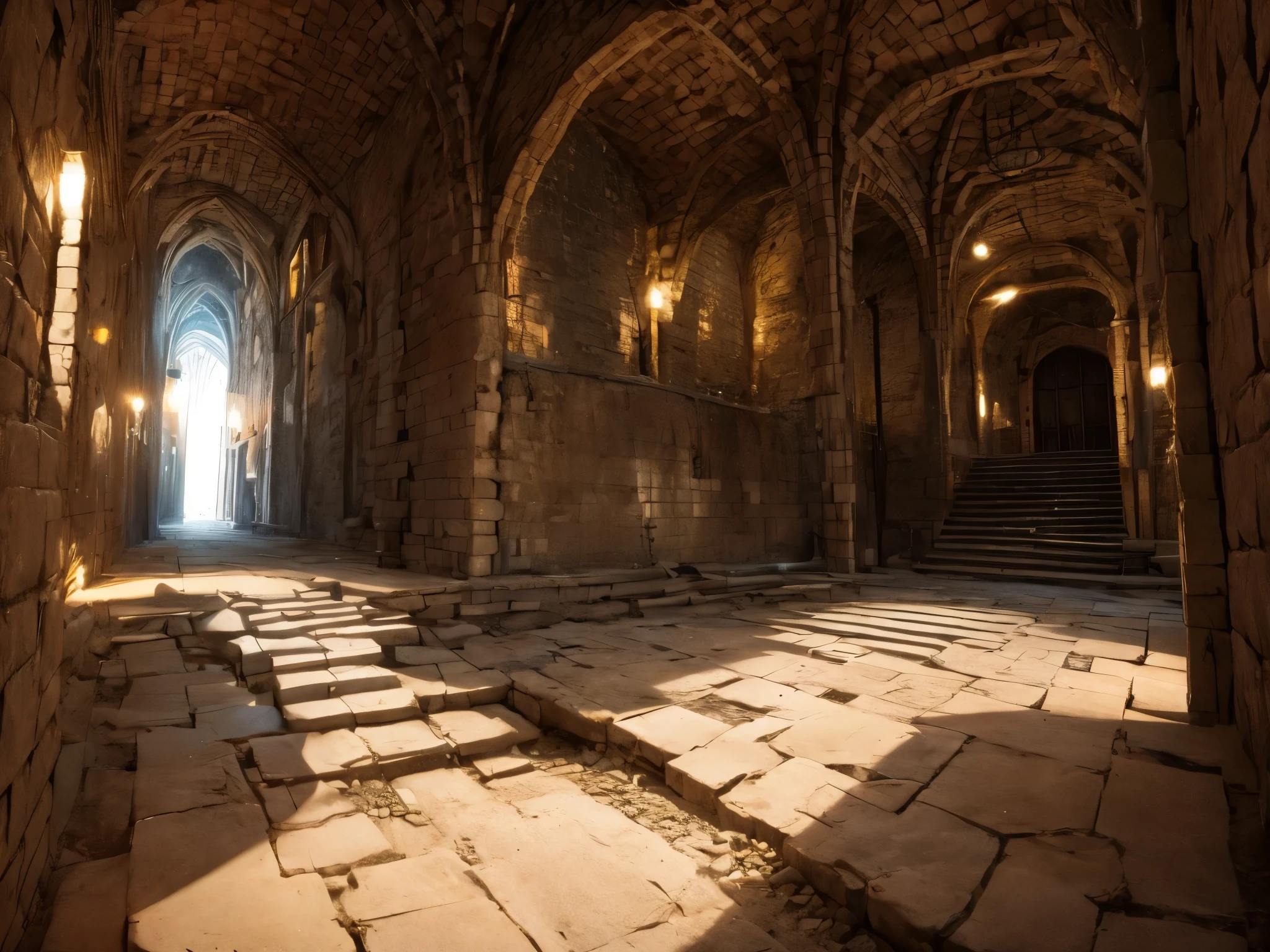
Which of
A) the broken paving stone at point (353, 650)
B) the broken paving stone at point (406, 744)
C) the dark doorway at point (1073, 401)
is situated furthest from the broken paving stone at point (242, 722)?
the dark doorway at point (1073, 401)

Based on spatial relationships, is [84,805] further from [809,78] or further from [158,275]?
[158,275]

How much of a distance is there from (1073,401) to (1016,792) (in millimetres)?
23324

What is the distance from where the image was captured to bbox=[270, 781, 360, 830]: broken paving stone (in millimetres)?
2652

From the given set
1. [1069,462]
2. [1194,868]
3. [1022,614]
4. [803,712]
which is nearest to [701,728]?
[803,712]

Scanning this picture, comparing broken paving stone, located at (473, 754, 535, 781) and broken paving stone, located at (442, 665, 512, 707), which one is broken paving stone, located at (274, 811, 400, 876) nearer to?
broken paving stone, located at (473, 754, 535, 781)

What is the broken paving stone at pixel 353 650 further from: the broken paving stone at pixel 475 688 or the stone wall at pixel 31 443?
the stone wall at pixel 31 443

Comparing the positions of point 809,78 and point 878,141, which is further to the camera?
point 878,141

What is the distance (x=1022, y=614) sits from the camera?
6.94 m

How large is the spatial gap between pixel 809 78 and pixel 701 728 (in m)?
10.1

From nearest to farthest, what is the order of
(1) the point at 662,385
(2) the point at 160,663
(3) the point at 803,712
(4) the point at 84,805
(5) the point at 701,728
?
(4) the point at 84,805 → (5) the point at 701,728 → (3) the point at 803,712 → (2) the point at 160,663 → (1) the point at 662,385

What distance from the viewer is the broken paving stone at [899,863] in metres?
1.97

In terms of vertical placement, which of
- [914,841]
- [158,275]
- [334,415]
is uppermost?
[158,275]

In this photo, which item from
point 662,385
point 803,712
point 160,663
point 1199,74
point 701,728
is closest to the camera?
point 1199,74

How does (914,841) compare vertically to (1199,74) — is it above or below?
below
